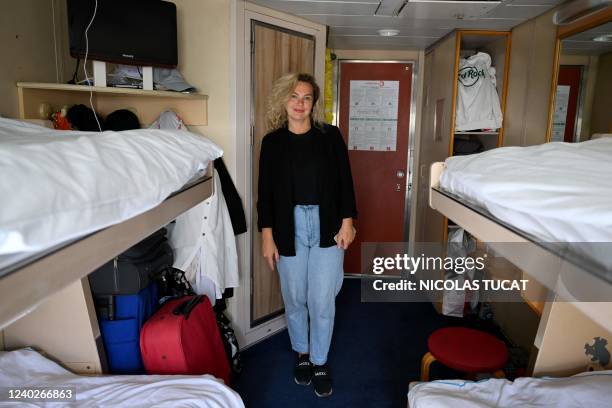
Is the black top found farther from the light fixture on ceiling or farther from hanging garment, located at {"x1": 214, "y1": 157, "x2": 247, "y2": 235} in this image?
the light fixture on ceiling

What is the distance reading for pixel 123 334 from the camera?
1.60 meters

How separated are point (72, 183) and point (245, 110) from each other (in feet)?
5.48

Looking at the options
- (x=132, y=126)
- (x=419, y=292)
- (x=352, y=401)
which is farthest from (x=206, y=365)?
(x=419, y=292)

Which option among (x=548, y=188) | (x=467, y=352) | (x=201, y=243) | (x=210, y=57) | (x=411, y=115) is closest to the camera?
(x=548, y=188)

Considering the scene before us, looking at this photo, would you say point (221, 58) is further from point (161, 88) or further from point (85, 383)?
point (85, 383)

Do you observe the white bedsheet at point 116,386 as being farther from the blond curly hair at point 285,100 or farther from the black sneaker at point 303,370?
the blond curly hair at point 285,100

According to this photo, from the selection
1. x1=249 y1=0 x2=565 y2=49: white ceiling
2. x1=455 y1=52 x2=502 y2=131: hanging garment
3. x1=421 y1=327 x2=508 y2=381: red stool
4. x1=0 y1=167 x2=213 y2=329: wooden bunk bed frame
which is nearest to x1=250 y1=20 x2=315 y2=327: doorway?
x1=249 y1=0 x2=565 y2=49: white ceiling

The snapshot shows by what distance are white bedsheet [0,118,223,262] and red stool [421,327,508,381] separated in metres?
1.25

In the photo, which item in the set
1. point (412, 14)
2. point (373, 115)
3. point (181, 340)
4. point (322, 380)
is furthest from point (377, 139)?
point (181, 340)

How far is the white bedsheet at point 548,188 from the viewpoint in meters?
0.70

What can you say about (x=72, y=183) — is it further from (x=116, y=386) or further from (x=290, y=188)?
(x=290, y=188)

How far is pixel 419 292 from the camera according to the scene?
3436 millimetres

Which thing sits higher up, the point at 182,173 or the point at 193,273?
the point at 182,173

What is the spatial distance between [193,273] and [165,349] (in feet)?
1.99
